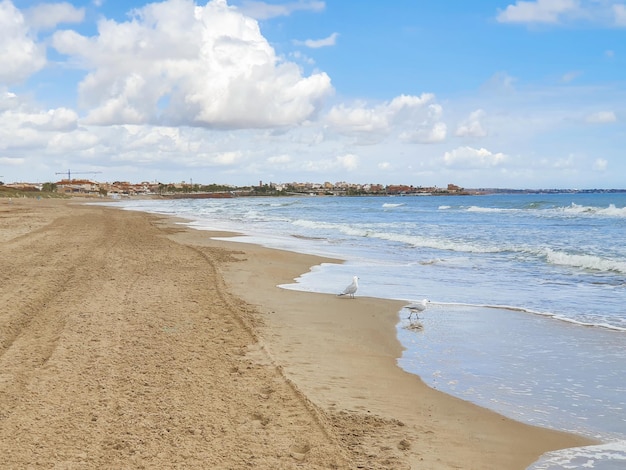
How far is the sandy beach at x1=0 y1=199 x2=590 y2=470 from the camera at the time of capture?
14.9 feet

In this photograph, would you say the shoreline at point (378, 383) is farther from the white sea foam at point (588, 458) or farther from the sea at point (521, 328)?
the sea at point (521, 328)

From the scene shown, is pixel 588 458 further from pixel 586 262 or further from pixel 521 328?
pixel 586 262

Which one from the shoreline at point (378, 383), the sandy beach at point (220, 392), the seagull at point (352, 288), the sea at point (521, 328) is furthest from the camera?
the seagull at point (352, 288)

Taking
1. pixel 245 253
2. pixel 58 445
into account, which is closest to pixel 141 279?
pixel 245 253

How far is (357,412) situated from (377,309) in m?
5.75

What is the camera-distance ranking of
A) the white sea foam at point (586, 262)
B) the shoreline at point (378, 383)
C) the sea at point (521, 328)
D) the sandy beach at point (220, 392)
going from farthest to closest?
the white sea foam at point (586, 262)
the sea at point (521, 328)
the shoreline at point (378, 383)
the sandy beach at point (220, 392)

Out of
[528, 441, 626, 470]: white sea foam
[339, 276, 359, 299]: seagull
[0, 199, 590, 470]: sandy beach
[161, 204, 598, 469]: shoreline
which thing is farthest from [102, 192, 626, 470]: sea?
[339, 276, 359, 299]: seagull

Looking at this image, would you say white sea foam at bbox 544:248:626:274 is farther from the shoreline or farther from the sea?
the shoreline

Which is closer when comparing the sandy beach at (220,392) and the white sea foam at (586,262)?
the sandy beach at (220,392)

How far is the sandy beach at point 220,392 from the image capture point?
14.9 ft

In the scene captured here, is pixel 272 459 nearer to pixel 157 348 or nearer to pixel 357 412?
pixel 357 412

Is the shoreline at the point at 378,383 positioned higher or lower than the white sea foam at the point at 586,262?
lower

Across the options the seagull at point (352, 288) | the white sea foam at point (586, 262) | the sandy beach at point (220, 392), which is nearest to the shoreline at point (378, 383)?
the sandy beach at point (220, 392)

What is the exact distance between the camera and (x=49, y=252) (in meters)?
17.8
